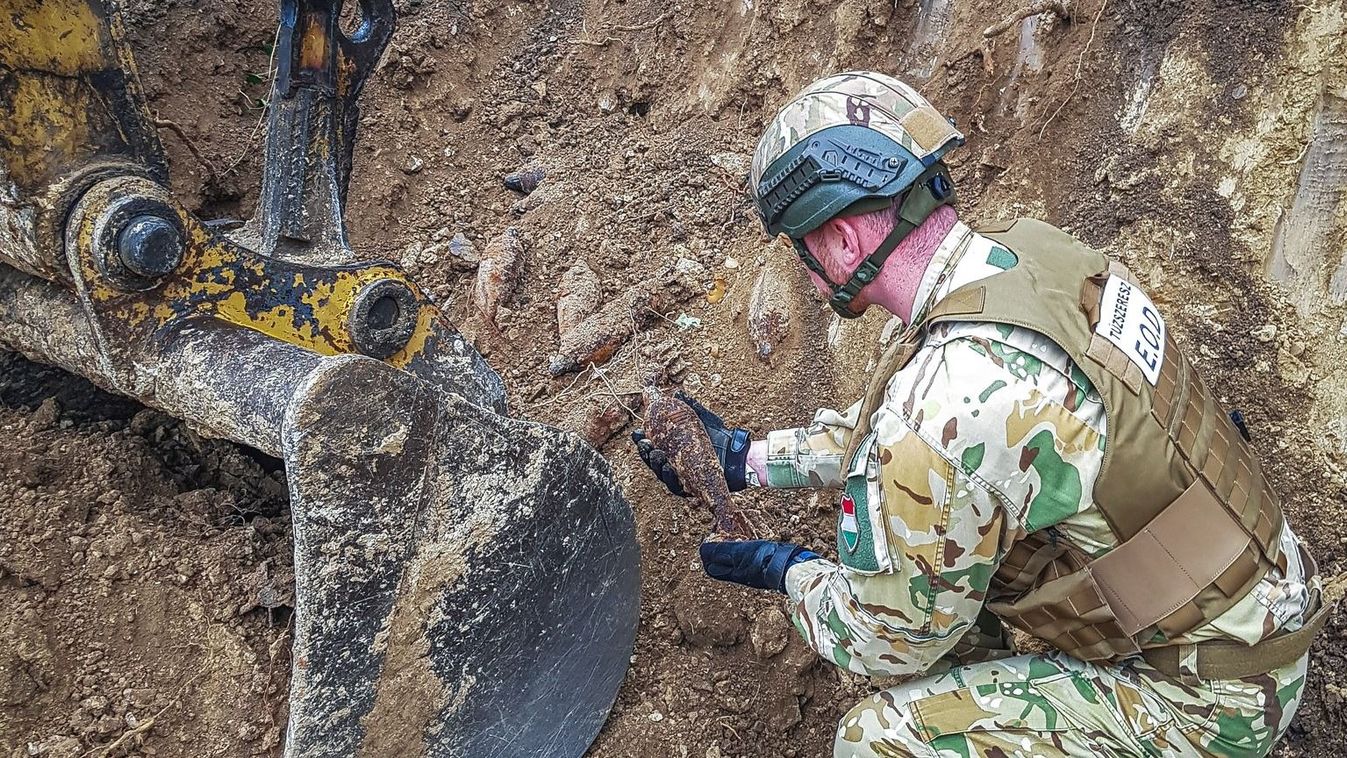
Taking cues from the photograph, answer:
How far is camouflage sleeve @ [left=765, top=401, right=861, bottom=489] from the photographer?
7.93 feet

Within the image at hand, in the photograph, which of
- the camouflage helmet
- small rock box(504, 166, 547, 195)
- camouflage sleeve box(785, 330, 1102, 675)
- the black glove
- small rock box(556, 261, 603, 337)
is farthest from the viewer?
small rock box(504, 166, 547, 195)

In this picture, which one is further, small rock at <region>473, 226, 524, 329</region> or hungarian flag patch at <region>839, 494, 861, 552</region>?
small rock at <region>473, 226, 524, 329</region>

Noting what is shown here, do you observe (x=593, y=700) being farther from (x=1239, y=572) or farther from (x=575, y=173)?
(x=575, y=173)

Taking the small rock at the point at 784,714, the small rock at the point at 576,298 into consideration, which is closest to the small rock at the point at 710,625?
the small rock at the point at 784,714

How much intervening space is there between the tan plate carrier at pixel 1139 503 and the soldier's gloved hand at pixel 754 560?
51 cm

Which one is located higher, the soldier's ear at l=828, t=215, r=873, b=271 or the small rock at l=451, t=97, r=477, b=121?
the small rock at l=451, t=97, r=477, b=121

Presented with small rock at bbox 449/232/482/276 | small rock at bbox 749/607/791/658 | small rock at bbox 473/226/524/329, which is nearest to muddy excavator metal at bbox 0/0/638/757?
small rock at bbox 749/607/791/658

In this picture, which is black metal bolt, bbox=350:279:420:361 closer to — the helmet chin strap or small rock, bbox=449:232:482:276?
the helmet chin strap

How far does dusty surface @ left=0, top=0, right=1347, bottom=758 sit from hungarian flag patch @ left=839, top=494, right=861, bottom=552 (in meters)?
0.89

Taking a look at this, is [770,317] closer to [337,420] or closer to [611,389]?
[611,389]

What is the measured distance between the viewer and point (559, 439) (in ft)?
7.41

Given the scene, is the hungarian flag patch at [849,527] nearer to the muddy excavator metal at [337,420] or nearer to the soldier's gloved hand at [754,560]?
the soldier's gloved hand at [754,560]

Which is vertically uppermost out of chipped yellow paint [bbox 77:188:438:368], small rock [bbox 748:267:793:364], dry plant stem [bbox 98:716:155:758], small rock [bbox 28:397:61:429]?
chipped yellow paint [bbox 77:188:438:368]

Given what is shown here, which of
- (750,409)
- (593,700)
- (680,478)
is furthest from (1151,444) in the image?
(750,409)
